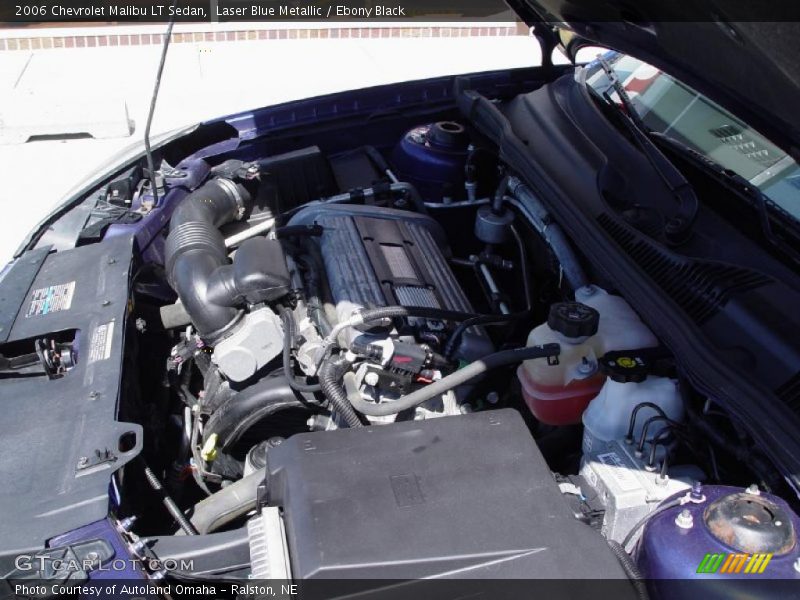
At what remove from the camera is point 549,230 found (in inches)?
84.9

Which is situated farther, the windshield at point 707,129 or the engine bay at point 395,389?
the windshield at point 707,129

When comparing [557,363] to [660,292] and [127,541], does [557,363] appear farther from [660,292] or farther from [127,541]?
[127,541]

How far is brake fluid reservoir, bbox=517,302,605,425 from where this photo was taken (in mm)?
1706

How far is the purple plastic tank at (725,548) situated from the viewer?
4.04ft

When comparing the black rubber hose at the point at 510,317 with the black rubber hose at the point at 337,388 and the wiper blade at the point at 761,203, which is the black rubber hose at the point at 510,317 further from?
the wiper blade at the point at 761,203

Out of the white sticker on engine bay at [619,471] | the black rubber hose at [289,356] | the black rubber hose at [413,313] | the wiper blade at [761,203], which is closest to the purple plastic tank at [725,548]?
the white sticker on engine bay at [619,471]

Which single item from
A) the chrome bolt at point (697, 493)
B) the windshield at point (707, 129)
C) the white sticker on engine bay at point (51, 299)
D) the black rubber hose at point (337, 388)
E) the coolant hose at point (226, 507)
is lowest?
the coolant hose at point (226, 507)

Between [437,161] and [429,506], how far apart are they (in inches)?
66.4

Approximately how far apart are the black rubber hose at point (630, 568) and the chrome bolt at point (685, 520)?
113mm

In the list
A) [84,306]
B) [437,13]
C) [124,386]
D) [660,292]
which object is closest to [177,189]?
[84,306]

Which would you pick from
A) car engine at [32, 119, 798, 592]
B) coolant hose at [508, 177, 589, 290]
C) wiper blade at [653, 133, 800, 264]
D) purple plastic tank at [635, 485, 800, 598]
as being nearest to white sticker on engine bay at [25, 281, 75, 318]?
car engine at [32, 119, 798, 592]

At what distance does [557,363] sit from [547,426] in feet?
0.77

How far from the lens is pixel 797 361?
4.81 feet

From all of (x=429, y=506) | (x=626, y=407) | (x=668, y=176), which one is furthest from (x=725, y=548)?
(x=668, y=176)
